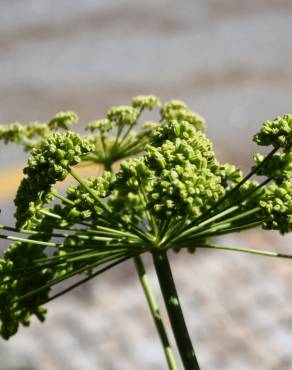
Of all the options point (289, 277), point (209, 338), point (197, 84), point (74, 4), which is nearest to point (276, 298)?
point (289, 277)

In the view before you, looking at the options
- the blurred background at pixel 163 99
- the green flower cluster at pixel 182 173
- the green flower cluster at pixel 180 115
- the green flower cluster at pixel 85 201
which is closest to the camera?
the green flower cluster at pixel 182 173

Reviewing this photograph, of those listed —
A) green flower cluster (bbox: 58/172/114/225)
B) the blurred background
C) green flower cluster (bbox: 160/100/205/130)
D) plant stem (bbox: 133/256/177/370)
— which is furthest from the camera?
the blurred background

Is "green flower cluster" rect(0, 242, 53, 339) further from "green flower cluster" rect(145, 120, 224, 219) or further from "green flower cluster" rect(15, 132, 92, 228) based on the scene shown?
"green flower cluster" rect(145, 120, 224, 219)

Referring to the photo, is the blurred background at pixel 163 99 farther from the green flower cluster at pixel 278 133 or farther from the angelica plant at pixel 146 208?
the green flower cluster at pixel 278 133

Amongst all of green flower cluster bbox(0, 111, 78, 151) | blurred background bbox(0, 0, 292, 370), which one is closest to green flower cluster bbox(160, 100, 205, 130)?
green flower cluster bbox(0, 111, 78, 151)

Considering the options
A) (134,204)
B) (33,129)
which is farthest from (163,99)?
(134,204)

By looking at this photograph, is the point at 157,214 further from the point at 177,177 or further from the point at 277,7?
the point at 277,7

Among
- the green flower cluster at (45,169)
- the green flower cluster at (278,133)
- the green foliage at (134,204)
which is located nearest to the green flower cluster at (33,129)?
the green foliage at (134,204)
